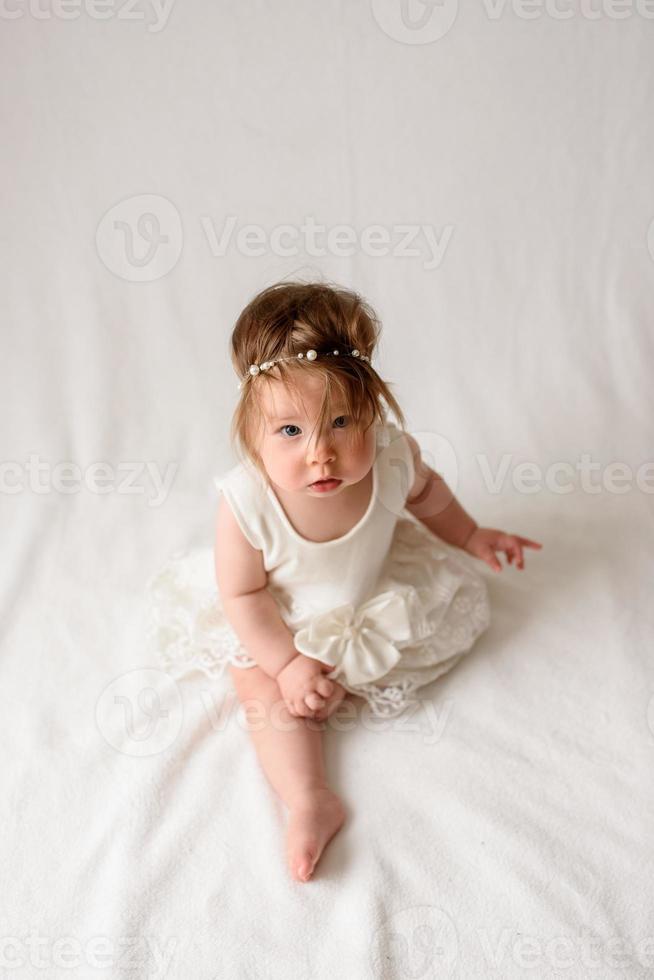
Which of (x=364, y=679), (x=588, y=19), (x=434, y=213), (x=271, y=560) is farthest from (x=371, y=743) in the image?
(x=588, y=19)

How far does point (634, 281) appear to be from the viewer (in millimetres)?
1727

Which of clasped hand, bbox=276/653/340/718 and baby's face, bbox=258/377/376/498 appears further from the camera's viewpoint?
clasped hand, bbox=276/653/340/718

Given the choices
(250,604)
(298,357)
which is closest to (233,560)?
(250,604)

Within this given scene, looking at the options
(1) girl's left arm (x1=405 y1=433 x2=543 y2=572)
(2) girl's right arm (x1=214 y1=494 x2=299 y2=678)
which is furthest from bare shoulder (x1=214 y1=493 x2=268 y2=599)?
(1) girl's left arm (x1=405 y1=433 x2=543 y2=572)

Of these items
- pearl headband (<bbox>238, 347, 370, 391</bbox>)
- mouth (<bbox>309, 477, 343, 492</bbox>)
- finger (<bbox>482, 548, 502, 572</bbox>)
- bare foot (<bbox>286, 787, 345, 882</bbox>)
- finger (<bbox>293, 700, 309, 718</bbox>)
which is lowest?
bare foot (<bbox>286, 787, 345, 882</bbox>)

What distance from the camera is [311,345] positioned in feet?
3.43

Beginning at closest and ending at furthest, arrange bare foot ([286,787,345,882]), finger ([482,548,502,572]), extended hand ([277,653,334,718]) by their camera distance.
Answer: bare foot ([286,787,345,882]) < extended hand ([277,653,334,718]) < finger ([482,548,502,572])

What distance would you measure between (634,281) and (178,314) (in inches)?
31.5

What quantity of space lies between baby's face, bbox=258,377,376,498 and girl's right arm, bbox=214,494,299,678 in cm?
11

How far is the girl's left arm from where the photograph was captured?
132 centimetres

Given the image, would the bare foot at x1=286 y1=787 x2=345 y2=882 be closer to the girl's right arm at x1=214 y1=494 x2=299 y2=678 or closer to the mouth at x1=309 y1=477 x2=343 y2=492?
the girl's right arm at x1=214 y1=494 x2=299 y2=678

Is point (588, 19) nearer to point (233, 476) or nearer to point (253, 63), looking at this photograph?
point (253, 63)

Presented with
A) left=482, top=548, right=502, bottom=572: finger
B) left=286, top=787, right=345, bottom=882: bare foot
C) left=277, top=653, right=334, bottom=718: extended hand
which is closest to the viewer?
left=286, top=787, right=345, bottom=882: bare foot

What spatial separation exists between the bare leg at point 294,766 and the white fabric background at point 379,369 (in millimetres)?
22
